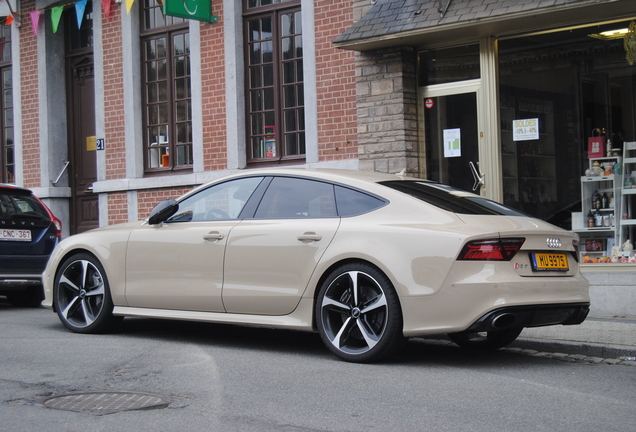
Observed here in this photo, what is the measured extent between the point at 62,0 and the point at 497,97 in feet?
28.9

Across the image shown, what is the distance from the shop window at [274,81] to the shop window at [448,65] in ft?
7.03

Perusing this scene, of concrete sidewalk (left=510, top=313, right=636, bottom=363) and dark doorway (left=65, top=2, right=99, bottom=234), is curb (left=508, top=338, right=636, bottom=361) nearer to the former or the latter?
concrete sidewalk (left=510, top=313, right=636, bottom=363)

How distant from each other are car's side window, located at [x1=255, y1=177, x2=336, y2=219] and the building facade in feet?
14.1

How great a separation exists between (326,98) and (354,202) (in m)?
6.37

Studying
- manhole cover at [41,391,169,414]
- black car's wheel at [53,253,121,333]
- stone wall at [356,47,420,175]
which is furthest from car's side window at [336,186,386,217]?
stone wall at [356,47,420,175]

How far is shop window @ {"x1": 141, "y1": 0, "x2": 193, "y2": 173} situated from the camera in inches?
596

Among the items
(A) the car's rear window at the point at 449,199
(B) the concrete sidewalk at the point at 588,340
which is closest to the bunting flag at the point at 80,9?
(A) the car's rear window at the point at 449,199

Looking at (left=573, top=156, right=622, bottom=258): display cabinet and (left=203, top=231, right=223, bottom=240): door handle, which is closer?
(left=203, top=231, right=223, bottom=240): door handle

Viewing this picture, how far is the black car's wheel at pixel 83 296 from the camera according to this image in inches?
322

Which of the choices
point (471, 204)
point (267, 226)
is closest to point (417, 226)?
point (471, 204)

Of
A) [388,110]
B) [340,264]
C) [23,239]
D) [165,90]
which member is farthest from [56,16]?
[340,264]

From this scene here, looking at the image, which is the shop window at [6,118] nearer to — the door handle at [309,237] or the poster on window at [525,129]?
the poster on window at [525,129]

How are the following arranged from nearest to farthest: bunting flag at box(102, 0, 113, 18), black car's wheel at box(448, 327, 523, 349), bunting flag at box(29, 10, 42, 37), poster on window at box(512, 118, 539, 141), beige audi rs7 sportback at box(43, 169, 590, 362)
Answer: beige audi rs7 sportback at box(43, 169, 590, 362), black car's wheel at box(448, 327, 523, 349), poster on window at box(512, 118, 539, 141), bunting flag at box(102, 0, 113, 18), bunting flag at box(29, 10, 42, 37)

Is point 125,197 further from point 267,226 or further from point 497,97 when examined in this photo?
point 267,226
